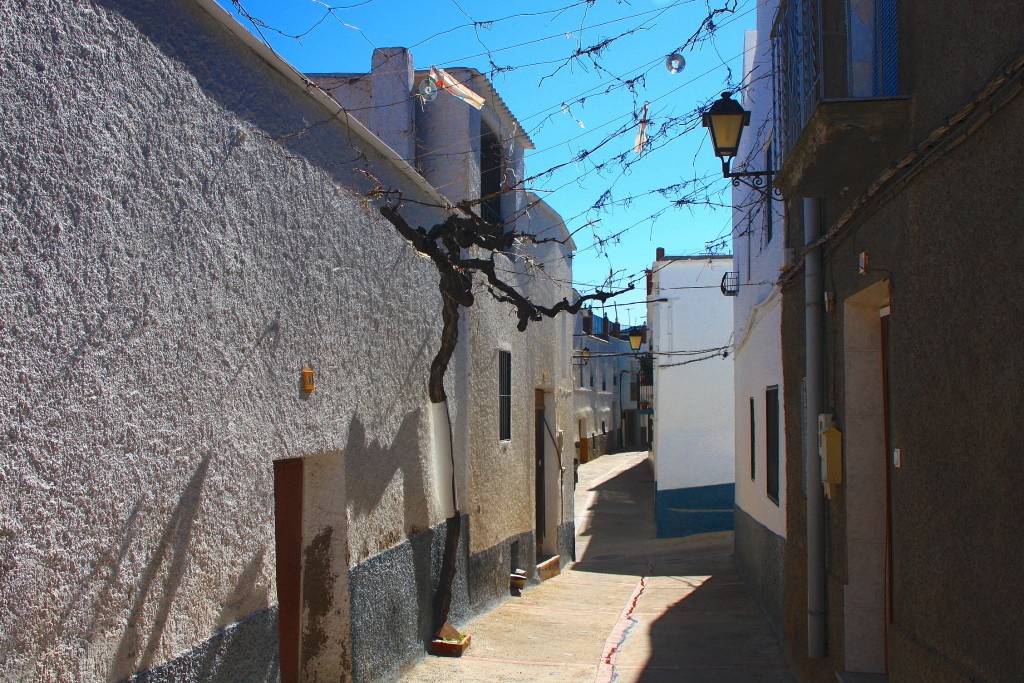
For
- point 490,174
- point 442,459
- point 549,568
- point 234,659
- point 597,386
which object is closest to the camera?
point 234,659

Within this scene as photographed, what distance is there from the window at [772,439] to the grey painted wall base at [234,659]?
6122 mm

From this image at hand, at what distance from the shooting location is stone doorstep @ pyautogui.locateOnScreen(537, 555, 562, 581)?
13.3 meters

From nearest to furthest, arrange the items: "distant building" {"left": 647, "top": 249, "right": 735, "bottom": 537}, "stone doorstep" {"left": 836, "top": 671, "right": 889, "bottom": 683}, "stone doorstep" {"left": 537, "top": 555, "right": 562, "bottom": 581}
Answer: "stone doorstep" {"left": 836, "top": 671, "right": 889, "bottom": 683} → "stone doorstep" {"left": 537, "top": 555, "right": 562, "bottom": 581} → "distant building" {"left": 647, "top": 249, "right": 735, "bottom": 537}

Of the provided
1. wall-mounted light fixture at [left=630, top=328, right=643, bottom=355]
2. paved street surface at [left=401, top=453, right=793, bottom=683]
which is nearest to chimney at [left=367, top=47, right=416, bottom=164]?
paved street surface at [left=401, top=453, right=793, bottom=683]

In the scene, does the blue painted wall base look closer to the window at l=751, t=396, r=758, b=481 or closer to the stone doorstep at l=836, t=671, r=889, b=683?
the window at l=751, t=396, r=758, b=481

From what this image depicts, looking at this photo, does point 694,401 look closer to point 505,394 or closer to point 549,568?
point 549,568

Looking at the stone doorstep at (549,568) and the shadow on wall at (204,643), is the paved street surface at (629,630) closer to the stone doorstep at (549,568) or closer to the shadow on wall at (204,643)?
the stone doorstep at (549,568)

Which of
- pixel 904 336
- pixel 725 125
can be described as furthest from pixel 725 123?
pixel 904 336

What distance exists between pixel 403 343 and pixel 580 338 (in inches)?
1171

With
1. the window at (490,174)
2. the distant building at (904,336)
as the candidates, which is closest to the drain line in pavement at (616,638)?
the distant building at (904,336)

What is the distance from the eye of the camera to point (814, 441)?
6.73 meters

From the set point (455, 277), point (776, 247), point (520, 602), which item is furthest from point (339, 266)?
point (520, 602)

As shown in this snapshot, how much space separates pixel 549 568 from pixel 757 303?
16.5 ft

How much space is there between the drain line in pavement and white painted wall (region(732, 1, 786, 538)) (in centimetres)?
178
